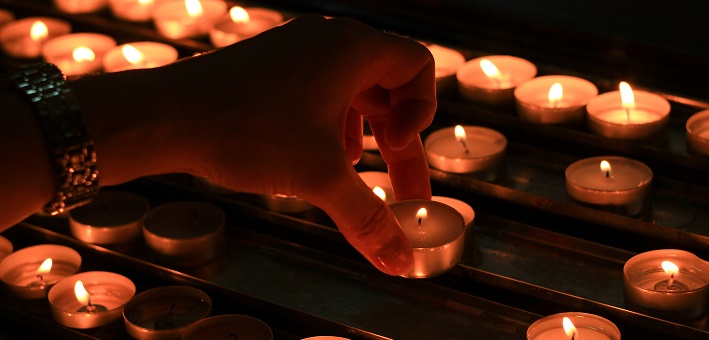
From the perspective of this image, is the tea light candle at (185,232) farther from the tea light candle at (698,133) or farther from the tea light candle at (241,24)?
the tea light candle at (698,133)

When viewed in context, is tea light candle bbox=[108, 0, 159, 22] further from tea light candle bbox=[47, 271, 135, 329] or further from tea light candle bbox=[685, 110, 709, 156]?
tea light candle bbox=[685, 110, 709, 156]

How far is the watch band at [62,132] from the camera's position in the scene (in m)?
1.26

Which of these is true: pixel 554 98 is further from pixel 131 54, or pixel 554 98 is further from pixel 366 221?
pixel 131 54

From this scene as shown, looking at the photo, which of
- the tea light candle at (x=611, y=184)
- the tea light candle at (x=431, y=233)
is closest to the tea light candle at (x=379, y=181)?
the tea light candle at (x=431, y=233)

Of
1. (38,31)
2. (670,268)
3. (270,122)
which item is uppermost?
(270,122)

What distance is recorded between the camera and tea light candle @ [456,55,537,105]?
6.46ft

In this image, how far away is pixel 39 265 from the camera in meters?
1.85

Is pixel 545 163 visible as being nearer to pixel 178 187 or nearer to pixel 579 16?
pixel 579 16

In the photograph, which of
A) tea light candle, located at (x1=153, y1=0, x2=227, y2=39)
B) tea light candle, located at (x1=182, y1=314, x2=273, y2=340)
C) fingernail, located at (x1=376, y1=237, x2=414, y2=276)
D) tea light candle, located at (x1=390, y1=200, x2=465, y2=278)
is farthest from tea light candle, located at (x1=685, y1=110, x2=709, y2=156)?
tea light candle, located at (x1=153, y1=0, x2=227, y2=39)

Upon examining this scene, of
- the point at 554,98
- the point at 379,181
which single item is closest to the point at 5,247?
the point at 379,181

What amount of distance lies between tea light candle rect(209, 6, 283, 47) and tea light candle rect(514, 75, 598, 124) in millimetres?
605

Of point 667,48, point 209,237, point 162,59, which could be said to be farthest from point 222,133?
point 162,59

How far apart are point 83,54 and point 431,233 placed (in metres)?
1.00

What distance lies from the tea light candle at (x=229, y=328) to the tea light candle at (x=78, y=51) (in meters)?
0.84
